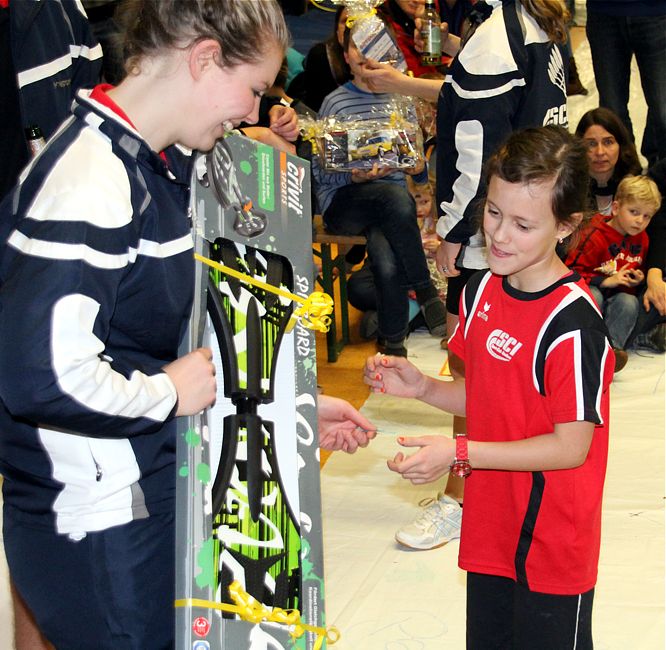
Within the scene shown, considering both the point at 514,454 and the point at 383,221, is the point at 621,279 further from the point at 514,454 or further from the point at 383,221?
the point at 514,454

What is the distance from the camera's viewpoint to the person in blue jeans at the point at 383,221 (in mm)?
4207

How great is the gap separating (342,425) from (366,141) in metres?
2.51

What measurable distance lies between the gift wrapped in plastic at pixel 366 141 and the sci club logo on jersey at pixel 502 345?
7.88 feet

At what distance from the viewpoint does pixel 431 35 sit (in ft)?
11.8

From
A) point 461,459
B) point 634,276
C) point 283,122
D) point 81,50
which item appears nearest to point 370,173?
point 283,122

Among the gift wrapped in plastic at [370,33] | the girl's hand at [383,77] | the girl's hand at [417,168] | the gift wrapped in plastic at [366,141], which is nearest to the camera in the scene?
the girl's hand at [383,77]

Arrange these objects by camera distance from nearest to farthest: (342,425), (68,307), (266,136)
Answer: (68,307) → (342,425) → (266,136)

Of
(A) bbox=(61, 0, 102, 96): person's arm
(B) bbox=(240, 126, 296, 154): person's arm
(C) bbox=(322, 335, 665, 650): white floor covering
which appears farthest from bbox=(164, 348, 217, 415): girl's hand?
(B) bbox=(240, 126, 296, 154): person's arm

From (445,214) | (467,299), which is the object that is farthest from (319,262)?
(467,299)

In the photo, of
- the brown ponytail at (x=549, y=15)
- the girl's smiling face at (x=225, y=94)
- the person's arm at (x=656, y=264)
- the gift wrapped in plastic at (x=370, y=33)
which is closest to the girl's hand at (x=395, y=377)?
the girl's smiling face at (x=225, y=94)

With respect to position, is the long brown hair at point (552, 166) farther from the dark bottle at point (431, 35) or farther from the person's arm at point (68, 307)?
the dark bottle at point (431, 35)

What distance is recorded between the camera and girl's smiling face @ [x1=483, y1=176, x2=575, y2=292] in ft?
5.74

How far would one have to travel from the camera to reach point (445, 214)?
2844mm

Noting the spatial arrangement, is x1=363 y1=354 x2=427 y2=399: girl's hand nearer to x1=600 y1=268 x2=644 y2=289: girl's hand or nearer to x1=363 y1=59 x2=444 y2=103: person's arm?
x1=363 y1=59 x2=444 y2=103: person's arm
